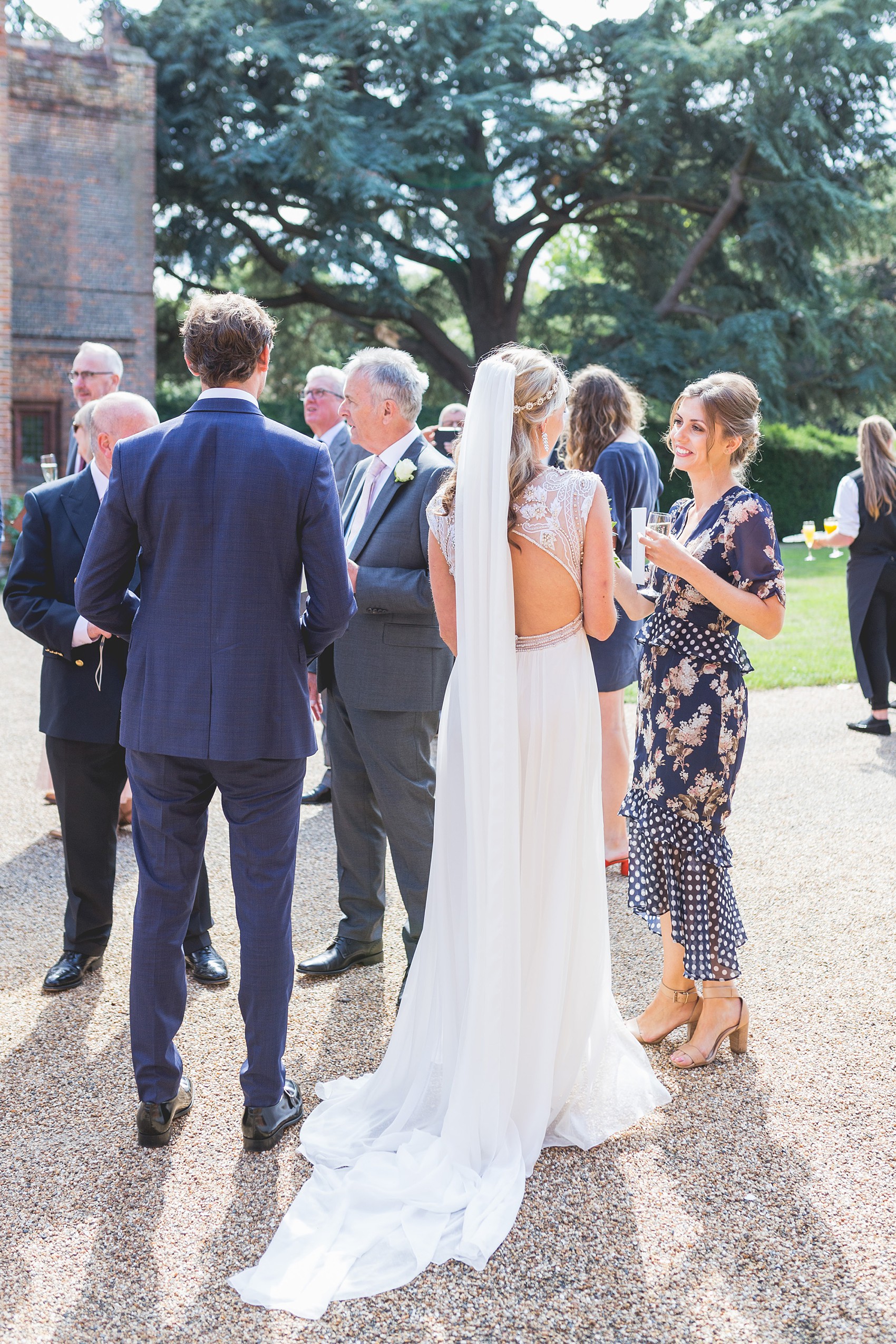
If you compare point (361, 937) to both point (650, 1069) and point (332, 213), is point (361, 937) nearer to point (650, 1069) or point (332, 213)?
point (650, 1069)

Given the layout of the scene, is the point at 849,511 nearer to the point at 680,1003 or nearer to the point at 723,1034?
the point at 680,1003

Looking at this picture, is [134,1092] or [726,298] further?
[726,298]

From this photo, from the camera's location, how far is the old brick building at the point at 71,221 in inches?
835

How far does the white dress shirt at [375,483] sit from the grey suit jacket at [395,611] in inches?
1.2

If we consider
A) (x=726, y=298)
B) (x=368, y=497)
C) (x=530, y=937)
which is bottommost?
(x=530, y=937)

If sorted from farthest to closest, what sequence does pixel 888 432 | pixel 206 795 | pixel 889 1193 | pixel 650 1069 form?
pixel 888 432 → pixel 650 1069 → pixel 206 795 → pixel 889 1193

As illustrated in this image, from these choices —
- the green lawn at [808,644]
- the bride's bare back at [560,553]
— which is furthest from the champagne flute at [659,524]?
the green lawn at [808,644]

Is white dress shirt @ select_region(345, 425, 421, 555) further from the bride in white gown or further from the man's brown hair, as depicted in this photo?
the man's brown hair

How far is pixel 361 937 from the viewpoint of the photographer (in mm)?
4594

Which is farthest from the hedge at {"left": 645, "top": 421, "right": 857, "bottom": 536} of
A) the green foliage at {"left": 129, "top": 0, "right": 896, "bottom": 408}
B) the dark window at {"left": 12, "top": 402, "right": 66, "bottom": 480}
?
the dark window at {"left": 12, "top": 402, "right": 66, "bottom": 480}

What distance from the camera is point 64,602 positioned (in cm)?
437

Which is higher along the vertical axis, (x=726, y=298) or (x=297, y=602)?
(x=726, y=298)

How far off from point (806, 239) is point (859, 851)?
69.6 ft

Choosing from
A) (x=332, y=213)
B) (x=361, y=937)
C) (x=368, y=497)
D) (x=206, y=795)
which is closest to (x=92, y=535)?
(x=206, y=795)
